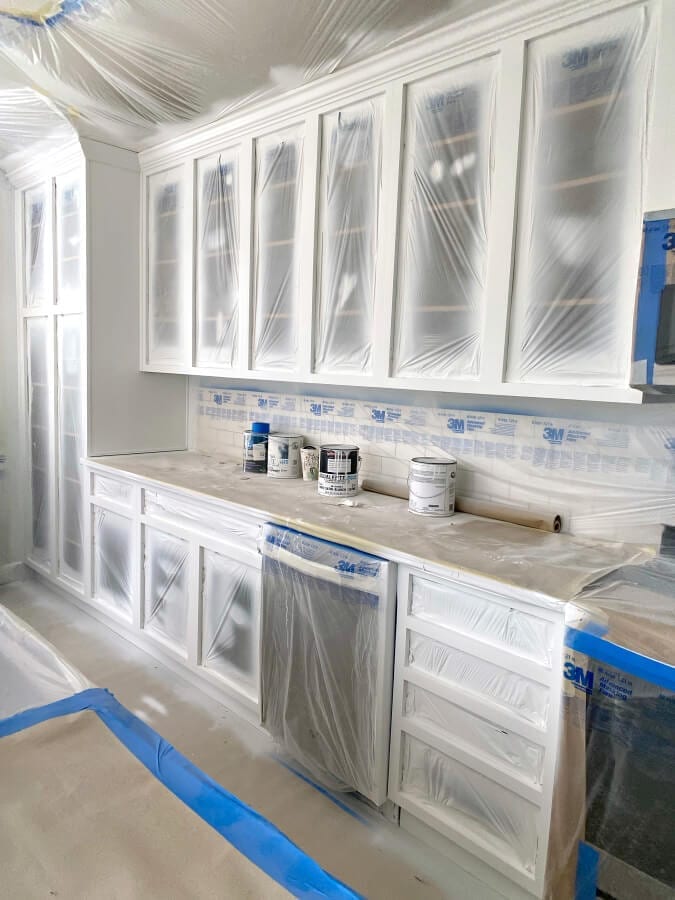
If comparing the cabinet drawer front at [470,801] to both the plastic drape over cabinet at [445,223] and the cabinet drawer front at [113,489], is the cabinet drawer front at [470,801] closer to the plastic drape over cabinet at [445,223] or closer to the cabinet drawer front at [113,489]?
the plastic drape over cabinet at [445,223]

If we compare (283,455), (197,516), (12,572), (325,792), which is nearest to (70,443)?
(12,572)

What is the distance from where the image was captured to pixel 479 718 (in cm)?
166

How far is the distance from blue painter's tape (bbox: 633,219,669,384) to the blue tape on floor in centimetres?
124

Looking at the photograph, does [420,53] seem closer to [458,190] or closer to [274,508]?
[458,190]

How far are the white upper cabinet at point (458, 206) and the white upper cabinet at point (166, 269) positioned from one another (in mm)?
240

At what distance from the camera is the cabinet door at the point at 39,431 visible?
3.62 m

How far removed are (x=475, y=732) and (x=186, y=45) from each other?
2.26 metres

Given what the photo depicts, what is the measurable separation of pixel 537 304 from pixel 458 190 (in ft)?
1.56

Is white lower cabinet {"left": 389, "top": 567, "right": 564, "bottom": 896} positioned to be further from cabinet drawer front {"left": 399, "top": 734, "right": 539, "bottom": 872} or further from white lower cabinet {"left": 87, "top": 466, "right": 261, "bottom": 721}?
white lower cabinet {"left": 87, "top": 466, "right": 261, "bottom": 721}

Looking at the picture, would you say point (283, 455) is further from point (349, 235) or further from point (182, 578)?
point (349, 235)

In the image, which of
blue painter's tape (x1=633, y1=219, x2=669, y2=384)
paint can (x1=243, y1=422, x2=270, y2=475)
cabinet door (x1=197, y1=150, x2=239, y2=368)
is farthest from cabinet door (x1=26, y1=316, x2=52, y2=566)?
blue painter's tape (x1=633, y1=219, x2=669, y2=384)

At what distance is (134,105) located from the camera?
99.8 inches

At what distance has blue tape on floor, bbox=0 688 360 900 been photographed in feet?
2.54

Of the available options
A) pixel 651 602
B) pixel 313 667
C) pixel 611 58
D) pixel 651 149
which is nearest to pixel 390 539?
pixel 313 667
